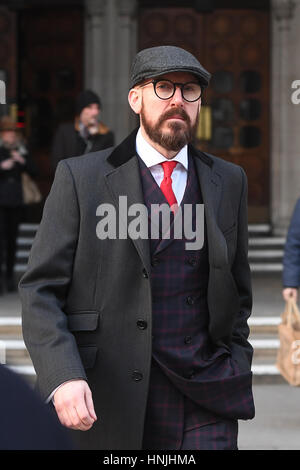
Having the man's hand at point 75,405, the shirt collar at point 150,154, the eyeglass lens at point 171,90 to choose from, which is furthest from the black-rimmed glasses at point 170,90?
the man's hand at point 75,405

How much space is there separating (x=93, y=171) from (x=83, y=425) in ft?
2.43

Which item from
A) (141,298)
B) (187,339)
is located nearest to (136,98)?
(141,298)

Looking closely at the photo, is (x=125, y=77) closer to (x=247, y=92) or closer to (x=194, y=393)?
(x=247, y=92)

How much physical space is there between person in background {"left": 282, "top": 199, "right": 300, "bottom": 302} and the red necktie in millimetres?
3069

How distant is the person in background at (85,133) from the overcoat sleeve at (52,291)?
4.92 metres

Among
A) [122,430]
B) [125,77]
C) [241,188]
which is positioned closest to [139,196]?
[241,188]

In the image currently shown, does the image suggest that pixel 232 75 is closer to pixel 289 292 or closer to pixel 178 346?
pixel 289 292

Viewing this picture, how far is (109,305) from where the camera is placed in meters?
2.64

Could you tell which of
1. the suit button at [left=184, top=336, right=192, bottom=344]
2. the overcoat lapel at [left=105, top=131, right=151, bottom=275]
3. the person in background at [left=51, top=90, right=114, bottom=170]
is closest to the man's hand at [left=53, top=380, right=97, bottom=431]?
the suit button at [left=184, top=336, right=192, bottom=344]

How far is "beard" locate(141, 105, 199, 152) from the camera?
262 cm

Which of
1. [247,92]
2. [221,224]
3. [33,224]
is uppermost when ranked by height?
[247,92]

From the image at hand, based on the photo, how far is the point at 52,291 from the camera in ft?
8.60

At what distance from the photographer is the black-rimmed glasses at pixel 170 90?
2658mm

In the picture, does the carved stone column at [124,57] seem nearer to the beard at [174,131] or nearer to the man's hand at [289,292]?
the man's hand at [289,292]
